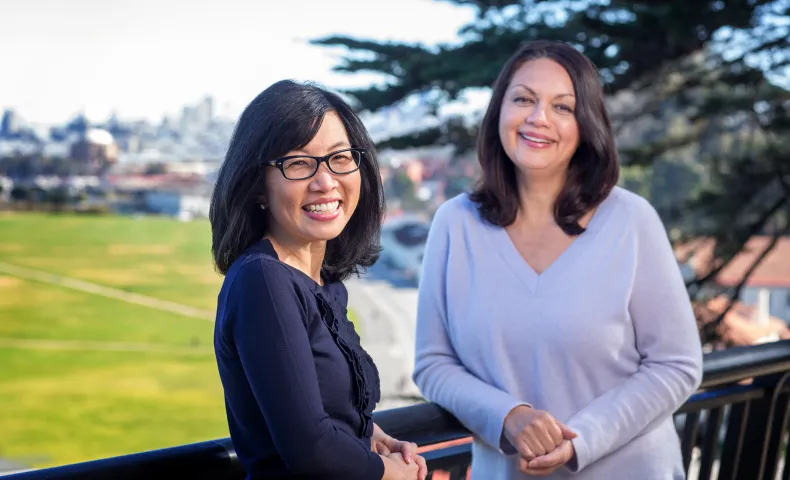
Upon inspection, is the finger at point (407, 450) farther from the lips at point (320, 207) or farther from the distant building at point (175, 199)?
the distant building at point (175, 199)

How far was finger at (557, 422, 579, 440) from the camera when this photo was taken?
1.26 meters

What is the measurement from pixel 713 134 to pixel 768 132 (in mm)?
1586

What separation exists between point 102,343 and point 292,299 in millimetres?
37932

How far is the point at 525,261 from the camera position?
1371 mm

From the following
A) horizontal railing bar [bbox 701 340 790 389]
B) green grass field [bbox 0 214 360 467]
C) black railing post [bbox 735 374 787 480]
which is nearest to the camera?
horizontal railing bar [bbox 701 340 790 389]

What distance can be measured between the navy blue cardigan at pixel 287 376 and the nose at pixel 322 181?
87 mm

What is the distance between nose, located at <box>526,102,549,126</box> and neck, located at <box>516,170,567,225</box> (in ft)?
0.31

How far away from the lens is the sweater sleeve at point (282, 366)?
2.75 ft

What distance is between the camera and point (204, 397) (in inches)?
1436

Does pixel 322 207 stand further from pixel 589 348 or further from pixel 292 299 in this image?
pixel 589 348

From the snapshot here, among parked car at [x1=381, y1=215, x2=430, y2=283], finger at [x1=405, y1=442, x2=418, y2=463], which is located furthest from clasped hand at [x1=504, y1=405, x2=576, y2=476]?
parked car at [x1=381, y1=215, x2=430, y2=283]

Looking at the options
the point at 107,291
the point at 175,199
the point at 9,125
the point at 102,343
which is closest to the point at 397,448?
the point at 9,125

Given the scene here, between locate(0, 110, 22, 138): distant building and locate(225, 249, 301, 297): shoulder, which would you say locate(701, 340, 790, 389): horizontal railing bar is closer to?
locate(225, 249, 301, 297): shoulder

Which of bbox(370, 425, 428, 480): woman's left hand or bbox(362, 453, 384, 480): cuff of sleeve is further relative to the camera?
bbox(370, 425, 428, 480): woman's left hand
